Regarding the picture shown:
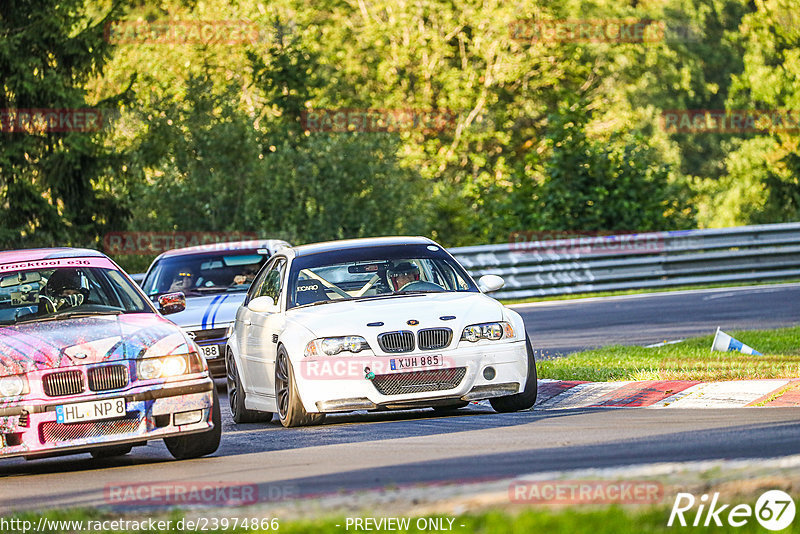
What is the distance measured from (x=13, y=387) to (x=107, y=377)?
599mm

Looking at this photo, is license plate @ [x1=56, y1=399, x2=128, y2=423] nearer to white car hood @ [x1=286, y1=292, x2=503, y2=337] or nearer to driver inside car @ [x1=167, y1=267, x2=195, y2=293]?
white car hood @ [x1=286, y1=292, x2=503, y2=337]

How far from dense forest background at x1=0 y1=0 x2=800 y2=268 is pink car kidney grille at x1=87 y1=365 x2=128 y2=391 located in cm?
2021

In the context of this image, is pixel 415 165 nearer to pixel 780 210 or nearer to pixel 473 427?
pixel 780 210

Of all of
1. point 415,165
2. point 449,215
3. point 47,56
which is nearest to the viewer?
point 47,56

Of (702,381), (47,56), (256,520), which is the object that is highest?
(47,56)

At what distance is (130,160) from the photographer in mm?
29641

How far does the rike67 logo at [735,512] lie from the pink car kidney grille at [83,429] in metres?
4.46

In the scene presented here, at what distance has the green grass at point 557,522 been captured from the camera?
213 inches

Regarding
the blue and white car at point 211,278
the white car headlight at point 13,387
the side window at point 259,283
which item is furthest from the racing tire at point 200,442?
the blue and white car at point 211,278

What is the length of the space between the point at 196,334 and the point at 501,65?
3073 centimetres

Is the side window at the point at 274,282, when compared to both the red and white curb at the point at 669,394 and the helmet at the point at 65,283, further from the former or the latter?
the red and white curb at the point at 669,394

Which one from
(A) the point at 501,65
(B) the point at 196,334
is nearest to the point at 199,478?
(B) the point at 196,334

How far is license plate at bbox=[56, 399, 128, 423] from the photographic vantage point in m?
9.15

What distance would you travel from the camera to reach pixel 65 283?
1094cm
